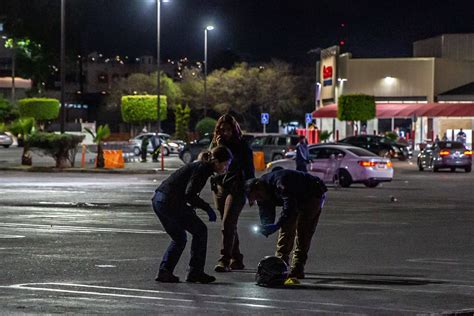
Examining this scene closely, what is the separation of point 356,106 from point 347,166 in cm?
4956

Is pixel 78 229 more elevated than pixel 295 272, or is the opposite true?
pixel 295 272

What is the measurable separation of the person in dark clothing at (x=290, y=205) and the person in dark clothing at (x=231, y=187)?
954mm

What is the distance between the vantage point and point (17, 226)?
21.0 m

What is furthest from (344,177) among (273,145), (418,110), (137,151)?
(418,110)

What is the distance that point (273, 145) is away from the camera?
52875 millimetres

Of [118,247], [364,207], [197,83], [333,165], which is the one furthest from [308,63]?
[118,247]

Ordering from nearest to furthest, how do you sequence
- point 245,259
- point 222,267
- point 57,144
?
point 222,267 < point 245,259 < point 57,144

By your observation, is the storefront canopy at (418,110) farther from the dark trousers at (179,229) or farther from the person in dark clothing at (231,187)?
the dark trousers at (179,229)

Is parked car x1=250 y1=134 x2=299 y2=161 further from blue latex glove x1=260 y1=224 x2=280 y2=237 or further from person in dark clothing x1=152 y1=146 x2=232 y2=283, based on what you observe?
blue latex glove x1=260 y1=224 x2=280 y2=237

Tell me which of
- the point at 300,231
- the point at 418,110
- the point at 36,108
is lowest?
the point at 300,231

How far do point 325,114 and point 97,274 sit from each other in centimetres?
8260

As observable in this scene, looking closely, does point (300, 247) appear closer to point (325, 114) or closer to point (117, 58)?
point (325, 114)

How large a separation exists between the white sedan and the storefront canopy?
50.5m

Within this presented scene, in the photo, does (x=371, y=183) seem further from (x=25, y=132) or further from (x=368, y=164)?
(x=25, y=132)
